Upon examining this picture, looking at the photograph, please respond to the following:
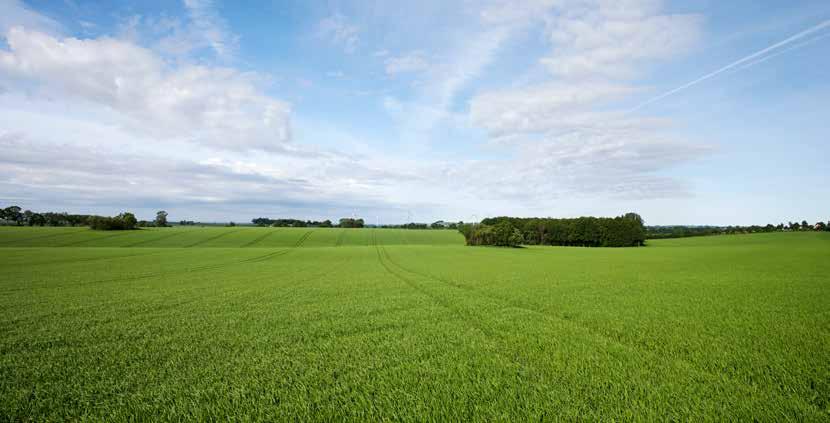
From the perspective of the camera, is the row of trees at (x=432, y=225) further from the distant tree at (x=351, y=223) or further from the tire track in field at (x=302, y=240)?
the tire track in field at (x=302, y=240)

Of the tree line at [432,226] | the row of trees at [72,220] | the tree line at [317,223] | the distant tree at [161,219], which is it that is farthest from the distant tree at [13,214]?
the tree line at [432,226]

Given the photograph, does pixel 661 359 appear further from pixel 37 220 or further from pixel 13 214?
pixel 13 214

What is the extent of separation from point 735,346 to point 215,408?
29.4 ft

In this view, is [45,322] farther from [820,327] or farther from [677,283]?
[677,283]

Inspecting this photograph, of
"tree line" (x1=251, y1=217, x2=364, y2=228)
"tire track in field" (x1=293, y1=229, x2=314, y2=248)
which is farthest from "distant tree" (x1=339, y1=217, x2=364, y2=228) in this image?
"tire track in field" (x1=293, y1=229, x2=314, y2=248)

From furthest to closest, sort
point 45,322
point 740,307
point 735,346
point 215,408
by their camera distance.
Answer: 1. point 740,307
2. point 45,322
3. point 735,346
4. point 215,408

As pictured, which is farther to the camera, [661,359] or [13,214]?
[13,214]

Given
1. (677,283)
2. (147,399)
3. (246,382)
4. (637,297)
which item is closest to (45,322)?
(147,399)

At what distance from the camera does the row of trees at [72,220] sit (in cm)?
8462

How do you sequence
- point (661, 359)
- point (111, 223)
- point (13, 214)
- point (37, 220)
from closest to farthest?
point (661, 359) → point (111, 223) → point (37, 220) → point (13, 214)

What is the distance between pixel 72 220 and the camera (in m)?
108

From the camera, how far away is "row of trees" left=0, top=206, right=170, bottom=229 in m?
84.6

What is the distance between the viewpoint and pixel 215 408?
4328 millimetres

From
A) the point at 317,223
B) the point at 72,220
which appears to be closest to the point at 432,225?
the point at 317,223
